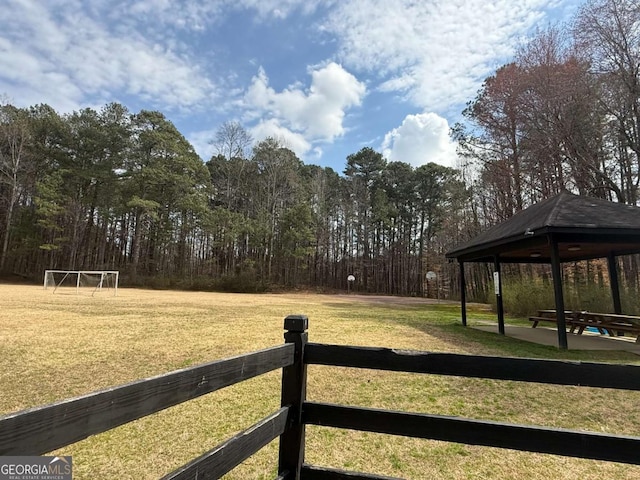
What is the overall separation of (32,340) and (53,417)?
21.5 ft

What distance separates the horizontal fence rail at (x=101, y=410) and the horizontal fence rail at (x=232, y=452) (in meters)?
0.22

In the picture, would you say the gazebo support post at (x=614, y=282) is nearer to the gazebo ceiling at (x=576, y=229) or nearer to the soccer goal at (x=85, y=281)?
the gazebo ceiling at (x=576, y=229)

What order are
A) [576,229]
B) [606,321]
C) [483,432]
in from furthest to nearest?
[606,321]
[576,229]
[483,432]

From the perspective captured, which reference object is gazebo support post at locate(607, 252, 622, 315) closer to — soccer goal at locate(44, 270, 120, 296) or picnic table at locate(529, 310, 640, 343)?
picnic table at locate(529, 310, 640, 343)

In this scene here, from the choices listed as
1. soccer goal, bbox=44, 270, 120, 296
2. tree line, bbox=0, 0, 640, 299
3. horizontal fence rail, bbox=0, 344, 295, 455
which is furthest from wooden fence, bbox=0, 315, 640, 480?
soccer goal, bbox=44, 270, 120, 296

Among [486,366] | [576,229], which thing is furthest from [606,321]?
[486,366]

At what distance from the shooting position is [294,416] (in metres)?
1.77

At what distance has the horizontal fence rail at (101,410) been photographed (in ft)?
2.35

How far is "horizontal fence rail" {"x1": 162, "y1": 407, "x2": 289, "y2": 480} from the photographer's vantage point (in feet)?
3.80

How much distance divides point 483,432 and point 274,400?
8.53 feet

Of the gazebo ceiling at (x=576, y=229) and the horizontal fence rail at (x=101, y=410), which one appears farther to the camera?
the gazebo ceiling at (x=576, y=229)

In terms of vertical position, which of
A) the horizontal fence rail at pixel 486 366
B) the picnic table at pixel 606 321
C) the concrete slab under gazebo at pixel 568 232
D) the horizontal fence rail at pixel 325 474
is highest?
the concrete slab under gazebo at pixel 568 232

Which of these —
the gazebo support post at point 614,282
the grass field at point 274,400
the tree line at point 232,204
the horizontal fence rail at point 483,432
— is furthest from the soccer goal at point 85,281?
the gazebo support post at point 614,282

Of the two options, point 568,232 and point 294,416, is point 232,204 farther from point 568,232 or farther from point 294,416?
point 294,416
